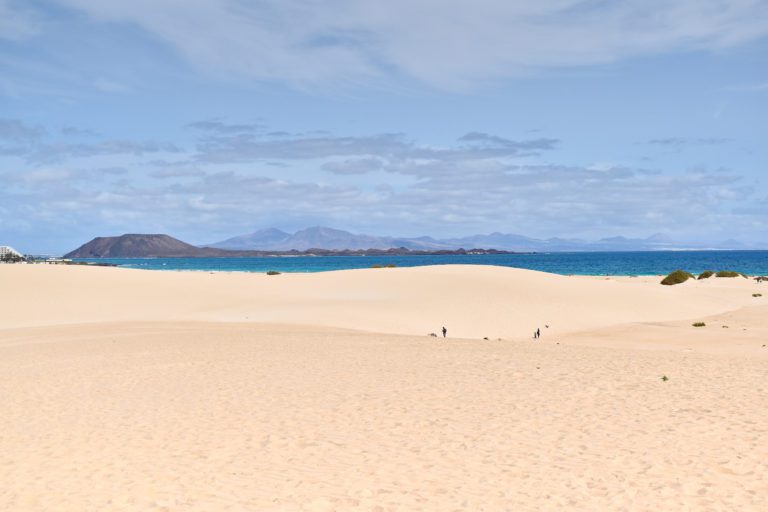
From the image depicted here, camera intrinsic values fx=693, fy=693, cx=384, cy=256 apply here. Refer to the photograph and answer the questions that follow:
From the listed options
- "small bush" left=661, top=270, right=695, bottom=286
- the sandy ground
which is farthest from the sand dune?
the sandy ground

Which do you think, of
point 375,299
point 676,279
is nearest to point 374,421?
point 375,299

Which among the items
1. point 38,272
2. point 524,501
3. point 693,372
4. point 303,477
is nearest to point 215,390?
point 303,477

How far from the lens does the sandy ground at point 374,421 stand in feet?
33.1

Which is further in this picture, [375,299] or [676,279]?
[676,279]

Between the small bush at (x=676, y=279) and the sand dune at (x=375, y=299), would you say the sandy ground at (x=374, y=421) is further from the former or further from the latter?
the small bush at (x=676, y=279)

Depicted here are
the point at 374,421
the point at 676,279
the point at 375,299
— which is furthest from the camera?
the point at 676,279

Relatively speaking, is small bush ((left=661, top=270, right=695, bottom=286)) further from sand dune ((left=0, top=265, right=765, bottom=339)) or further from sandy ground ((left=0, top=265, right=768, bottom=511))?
sandy ground ((left=0, top=265, right=768, bottom=511))

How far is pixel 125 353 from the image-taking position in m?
A: 25.2

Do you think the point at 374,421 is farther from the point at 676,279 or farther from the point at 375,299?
the point at 676,279

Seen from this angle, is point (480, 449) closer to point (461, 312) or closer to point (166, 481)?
point (166, 481)

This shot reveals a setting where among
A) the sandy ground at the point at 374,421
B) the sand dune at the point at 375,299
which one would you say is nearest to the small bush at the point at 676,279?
the sand dune at the point at 375,299

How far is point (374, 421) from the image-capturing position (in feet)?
46.6

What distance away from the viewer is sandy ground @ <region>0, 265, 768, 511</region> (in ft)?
33.1

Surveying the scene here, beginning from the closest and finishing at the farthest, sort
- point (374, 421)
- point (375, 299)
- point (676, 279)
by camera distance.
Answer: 1. point (374, 421)
2. point (375, 299)
3. point (676, 279)
